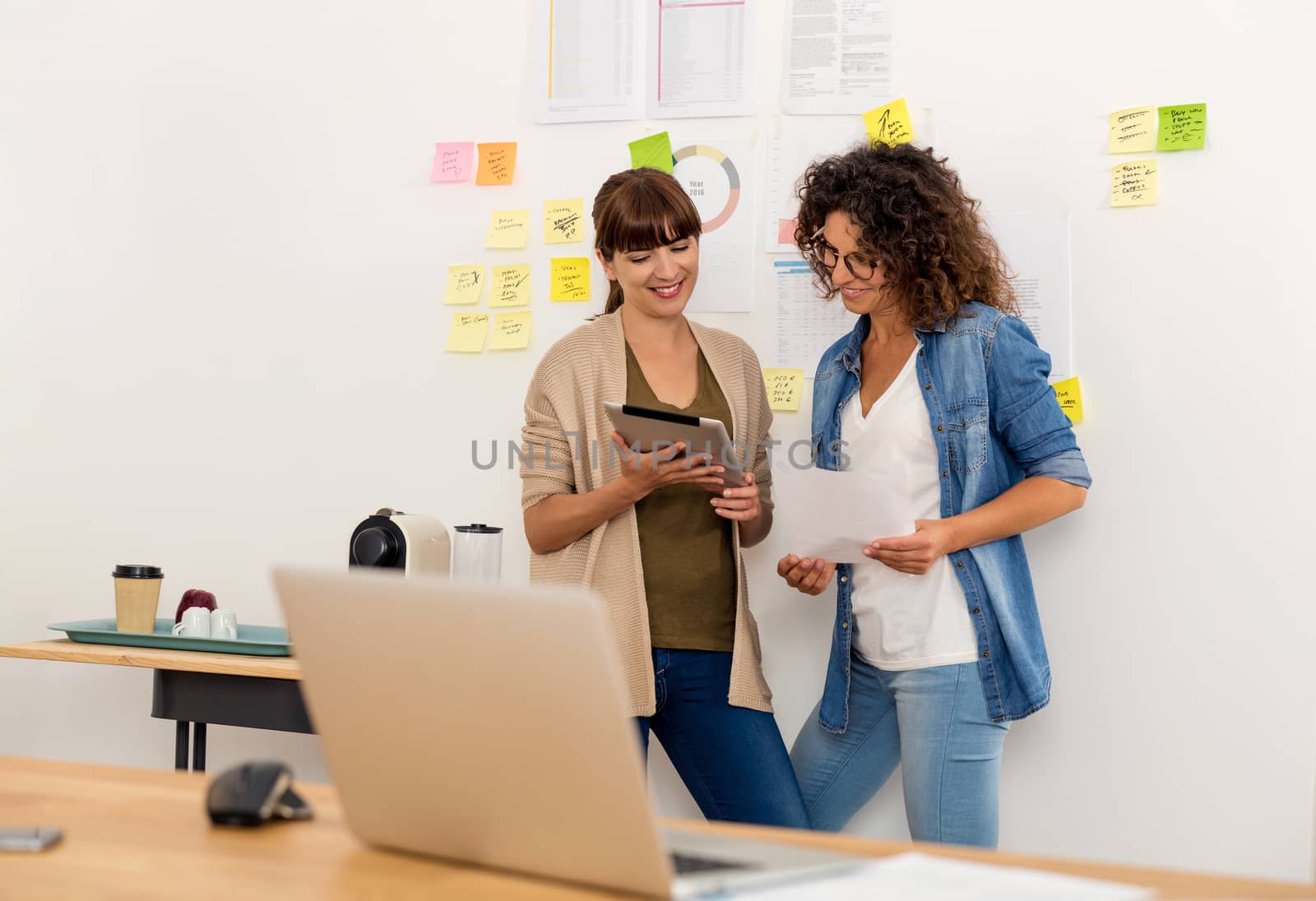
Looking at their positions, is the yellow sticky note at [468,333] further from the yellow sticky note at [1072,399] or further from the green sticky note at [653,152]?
the yellow sticky note at [1072,399]

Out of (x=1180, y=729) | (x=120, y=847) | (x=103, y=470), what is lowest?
(x=1180, y=729)

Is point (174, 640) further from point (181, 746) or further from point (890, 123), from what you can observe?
point (890, 123)

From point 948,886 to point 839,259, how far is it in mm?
1357

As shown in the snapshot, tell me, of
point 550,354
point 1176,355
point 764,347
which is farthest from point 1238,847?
point 550,354

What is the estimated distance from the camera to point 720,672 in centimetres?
215

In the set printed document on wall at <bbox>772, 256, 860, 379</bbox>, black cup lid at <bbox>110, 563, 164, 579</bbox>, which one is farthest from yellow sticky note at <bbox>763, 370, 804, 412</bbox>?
black cup lid at <bbox>110, 563, 164, 579</bbox>

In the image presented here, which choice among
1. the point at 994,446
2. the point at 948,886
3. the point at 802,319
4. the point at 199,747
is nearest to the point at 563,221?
the point at 802,319

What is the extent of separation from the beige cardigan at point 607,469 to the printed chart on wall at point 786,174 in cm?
35

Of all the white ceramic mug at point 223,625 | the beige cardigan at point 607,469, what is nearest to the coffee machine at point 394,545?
the beige cardigan at point 607,469

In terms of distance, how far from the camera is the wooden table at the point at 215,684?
234 cm

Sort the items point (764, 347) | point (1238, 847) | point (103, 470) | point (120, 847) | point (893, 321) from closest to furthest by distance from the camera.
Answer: point (120, 847) → point (893, 321) → point (1238, 847) → point (764, 347) → point (103, 470)

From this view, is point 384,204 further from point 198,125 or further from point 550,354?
point 550,354

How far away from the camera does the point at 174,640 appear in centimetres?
250

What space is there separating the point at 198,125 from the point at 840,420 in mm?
1875
